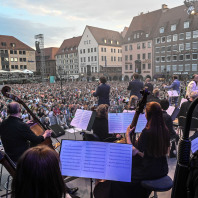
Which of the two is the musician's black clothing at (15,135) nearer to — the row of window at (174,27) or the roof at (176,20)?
the roof at (176,20)

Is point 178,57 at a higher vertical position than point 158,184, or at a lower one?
higher

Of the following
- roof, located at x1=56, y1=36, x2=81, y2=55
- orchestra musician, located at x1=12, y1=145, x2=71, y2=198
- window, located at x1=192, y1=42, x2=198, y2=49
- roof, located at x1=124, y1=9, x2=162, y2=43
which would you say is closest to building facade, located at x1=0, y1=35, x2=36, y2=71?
roof, located at x1=56, y1=36, x2=81, y2=55

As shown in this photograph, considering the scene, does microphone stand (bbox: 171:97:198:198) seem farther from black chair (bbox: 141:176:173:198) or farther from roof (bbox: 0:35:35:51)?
roof (bbox: 0:35:35:51)

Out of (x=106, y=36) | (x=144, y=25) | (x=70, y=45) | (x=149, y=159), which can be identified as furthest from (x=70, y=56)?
(x=149, y=159)

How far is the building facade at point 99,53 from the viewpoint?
53.8 metres

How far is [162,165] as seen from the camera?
2898mm

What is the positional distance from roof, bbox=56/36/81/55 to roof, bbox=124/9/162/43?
1927 cm

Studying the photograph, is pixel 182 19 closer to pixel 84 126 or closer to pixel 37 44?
pixel 37 44

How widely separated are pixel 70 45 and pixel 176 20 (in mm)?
34463

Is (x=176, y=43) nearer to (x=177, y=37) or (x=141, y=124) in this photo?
(x=177, y=37)

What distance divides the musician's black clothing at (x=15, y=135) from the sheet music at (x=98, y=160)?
39.0 inches

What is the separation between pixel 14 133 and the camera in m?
3.32

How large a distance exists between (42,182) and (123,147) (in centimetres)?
128

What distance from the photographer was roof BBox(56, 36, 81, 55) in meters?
61.8
